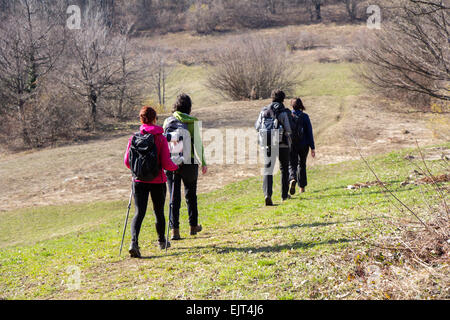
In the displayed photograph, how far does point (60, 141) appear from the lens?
29891mm

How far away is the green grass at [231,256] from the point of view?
523 cm

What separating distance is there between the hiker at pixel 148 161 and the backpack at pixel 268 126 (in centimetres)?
301

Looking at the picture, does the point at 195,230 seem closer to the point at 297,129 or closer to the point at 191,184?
the point at 191,184

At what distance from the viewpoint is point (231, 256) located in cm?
655

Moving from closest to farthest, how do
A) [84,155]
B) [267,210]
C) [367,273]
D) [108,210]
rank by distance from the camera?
[367,273], [267,210], [108,210], [84,155]

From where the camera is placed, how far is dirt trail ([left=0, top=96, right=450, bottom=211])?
17703 millimetres

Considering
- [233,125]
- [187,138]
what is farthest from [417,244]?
[233,125]

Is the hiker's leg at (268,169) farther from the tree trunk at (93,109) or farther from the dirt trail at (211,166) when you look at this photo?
the tree trunk at (93,109)

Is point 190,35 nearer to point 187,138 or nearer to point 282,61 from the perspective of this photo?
point 282,61

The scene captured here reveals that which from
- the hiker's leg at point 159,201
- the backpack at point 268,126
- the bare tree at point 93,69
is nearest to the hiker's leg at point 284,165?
the backpack at point 268,126

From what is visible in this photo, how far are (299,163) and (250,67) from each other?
2903 cm

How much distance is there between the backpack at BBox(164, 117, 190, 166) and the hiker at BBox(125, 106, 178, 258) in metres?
0.53
